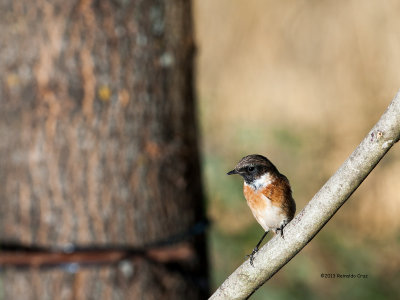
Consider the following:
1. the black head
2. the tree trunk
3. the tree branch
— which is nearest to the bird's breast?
the black head

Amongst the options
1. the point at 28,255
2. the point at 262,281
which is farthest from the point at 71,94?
the point at 262,281

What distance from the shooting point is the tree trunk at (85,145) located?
295 cm

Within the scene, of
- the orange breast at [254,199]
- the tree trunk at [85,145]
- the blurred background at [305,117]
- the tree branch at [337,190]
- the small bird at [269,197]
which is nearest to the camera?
the tree branch at [337,190]

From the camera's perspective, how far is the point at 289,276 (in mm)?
5910

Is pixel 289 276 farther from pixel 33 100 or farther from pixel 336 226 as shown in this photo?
pixel 33 100

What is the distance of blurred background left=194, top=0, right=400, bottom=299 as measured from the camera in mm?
5707

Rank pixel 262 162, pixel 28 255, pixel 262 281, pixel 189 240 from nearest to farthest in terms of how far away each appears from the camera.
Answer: pixel 262 281, pixel 262 162, pixel 28 255, pixel 189 240

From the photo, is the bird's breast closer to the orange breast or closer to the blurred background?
the orange breast

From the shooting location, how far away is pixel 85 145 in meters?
2.95

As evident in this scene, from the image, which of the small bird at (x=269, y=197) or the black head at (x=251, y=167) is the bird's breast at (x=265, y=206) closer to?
the small bird at (x=269, y=197)

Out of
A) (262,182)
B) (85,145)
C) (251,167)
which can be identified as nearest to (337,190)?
(251,167)

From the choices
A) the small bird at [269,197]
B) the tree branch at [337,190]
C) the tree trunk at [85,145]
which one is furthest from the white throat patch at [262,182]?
the tree trunk at [85,145]

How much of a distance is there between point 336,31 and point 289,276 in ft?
9.62

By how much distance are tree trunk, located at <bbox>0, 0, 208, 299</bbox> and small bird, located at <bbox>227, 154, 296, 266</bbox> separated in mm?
1464
